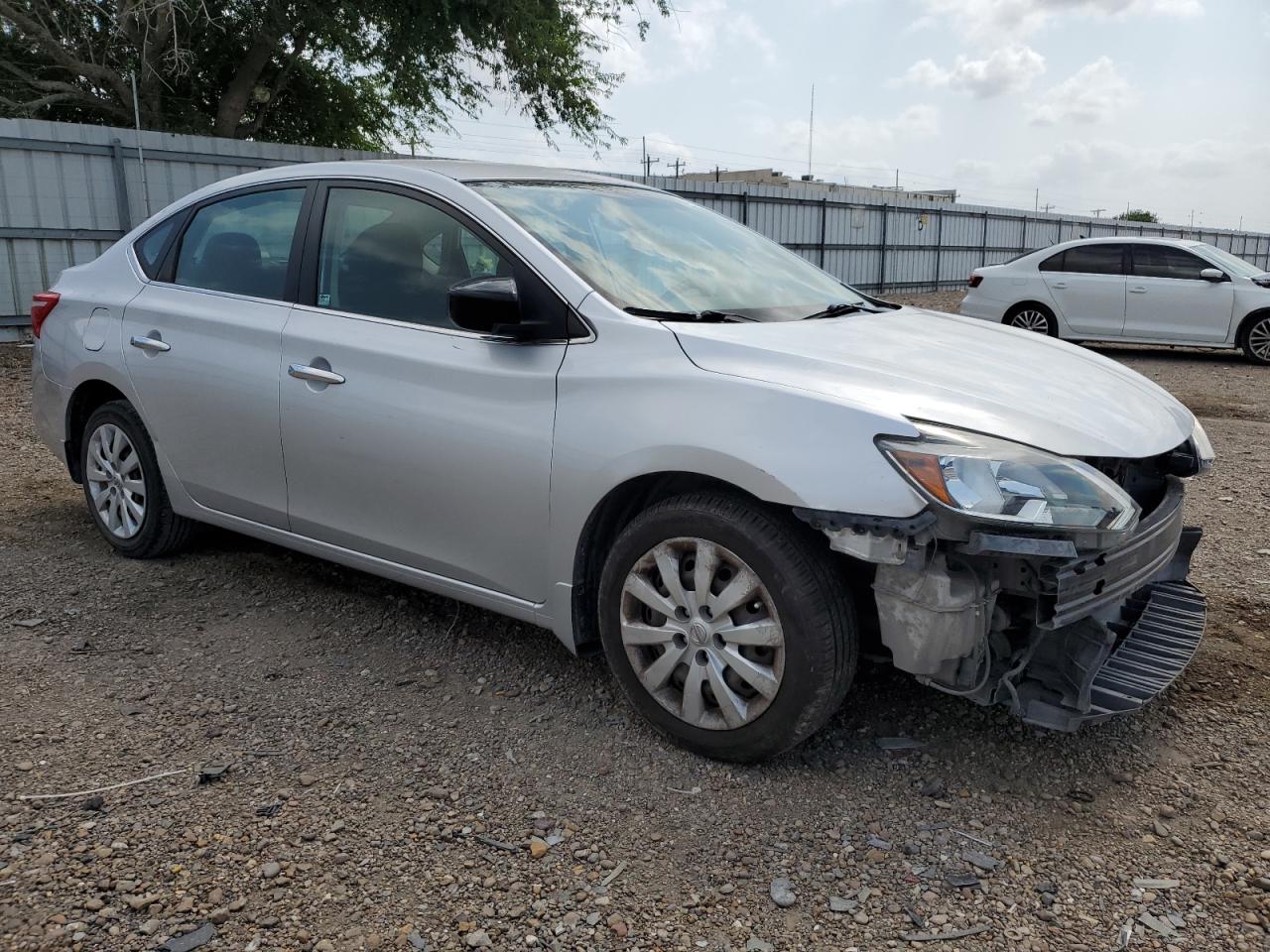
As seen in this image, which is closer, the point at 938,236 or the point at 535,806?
the point at 535,806

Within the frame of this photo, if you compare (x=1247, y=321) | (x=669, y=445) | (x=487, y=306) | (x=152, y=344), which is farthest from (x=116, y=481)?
(x=1247, y=321)

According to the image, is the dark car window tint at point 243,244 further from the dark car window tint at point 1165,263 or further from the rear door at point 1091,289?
the dark car window tint at point 1165,263

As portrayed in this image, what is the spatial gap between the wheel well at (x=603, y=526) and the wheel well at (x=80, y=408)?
254 centimetres

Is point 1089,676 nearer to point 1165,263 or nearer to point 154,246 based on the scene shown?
point 154,246

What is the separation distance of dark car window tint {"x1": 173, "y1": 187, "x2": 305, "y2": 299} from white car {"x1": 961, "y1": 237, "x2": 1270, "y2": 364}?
10796mm

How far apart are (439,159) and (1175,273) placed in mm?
10994

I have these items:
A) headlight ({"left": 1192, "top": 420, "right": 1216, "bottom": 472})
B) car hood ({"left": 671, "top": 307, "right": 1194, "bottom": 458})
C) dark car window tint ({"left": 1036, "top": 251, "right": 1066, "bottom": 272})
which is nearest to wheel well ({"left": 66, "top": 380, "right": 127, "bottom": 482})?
car hood ({"left": 671, "top": 307, "right": 1194, "bottom": 458})

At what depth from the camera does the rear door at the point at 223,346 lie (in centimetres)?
379

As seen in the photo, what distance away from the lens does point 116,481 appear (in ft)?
15.0

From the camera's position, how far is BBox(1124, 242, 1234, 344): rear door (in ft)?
39.8

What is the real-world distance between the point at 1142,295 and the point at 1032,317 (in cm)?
126

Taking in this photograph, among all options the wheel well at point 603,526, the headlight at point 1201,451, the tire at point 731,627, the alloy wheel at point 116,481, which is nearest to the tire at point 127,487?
the alloy wheel at point 116,481

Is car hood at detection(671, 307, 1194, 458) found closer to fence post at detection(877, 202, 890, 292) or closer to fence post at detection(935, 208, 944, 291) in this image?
fence post at detection(877, 202, 890, 292)

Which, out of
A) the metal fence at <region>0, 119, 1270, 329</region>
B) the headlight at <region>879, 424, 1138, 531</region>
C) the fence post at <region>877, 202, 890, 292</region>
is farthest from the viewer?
the fence post at <region>877, 202, 890, 292</region>
